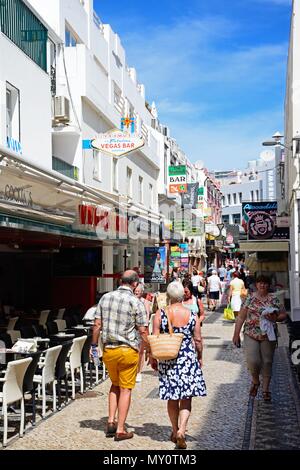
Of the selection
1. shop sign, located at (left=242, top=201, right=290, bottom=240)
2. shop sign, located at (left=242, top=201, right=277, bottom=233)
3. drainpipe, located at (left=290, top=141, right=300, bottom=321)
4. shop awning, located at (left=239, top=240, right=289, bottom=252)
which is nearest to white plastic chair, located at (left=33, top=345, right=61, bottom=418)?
drainpipe, located at (left=290, top=141, right=300, bottom=321)

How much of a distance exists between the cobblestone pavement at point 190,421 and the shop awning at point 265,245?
1470 centimetres

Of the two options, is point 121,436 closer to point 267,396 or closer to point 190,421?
point 190,421

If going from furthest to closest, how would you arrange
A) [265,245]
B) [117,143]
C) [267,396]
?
[265,245]
[117,143]
[267,396]

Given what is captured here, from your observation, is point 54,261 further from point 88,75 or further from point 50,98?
point 88,75

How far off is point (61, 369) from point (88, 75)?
531 inches

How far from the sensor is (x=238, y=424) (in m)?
7.77

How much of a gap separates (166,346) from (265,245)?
65.6 feet

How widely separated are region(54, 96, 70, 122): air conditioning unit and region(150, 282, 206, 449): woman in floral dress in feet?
40.4

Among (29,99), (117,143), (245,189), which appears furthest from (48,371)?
(245,189)

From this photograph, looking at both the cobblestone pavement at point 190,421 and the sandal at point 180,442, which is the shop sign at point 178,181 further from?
the sandal at point 180,442

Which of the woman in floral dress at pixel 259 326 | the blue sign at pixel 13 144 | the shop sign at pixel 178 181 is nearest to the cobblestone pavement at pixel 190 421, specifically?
the woman in floral dress at pixel 259 326

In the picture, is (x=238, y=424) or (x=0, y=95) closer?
(x=238, y=424)

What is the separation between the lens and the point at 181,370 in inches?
259
